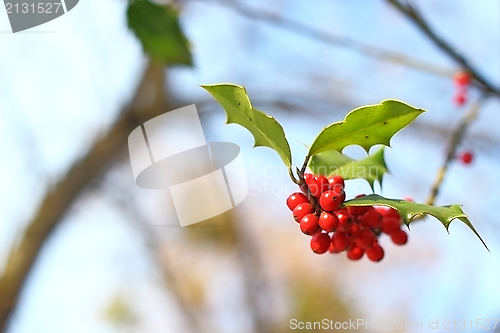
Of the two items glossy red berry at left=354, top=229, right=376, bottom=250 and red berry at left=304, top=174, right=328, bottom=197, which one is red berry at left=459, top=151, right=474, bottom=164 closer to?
glossy red berry at left=354, top=229, right=376, bottom=250

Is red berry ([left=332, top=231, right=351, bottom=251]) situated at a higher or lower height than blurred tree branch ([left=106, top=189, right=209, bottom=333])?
higher

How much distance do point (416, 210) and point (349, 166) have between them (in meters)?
0.35

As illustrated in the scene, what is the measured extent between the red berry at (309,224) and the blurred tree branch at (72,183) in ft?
10.9

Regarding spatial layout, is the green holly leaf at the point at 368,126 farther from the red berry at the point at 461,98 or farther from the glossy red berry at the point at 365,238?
the red berry at the point at 461,98

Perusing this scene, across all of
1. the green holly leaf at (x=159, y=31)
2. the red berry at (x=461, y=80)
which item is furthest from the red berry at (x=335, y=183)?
the red berry at (x=461, y=80)

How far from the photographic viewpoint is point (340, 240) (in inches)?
39.9

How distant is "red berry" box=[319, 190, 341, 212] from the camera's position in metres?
0.87

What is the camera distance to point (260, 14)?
8.71 feet

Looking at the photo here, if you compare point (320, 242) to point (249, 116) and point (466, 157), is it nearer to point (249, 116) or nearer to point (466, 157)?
point (249, 116)

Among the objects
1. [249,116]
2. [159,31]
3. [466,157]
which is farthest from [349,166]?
[466,157]

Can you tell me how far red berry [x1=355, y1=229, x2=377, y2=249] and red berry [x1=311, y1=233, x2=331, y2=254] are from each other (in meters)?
0.13

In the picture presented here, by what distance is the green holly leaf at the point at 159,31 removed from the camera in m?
1.75

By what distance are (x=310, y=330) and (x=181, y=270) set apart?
192cm

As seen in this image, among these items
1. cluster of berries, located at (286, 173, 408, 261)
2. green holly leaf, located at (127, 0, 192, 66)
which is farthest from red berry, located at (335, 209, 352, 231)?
green holly leaf, located at (127, 0, 192, 66)
